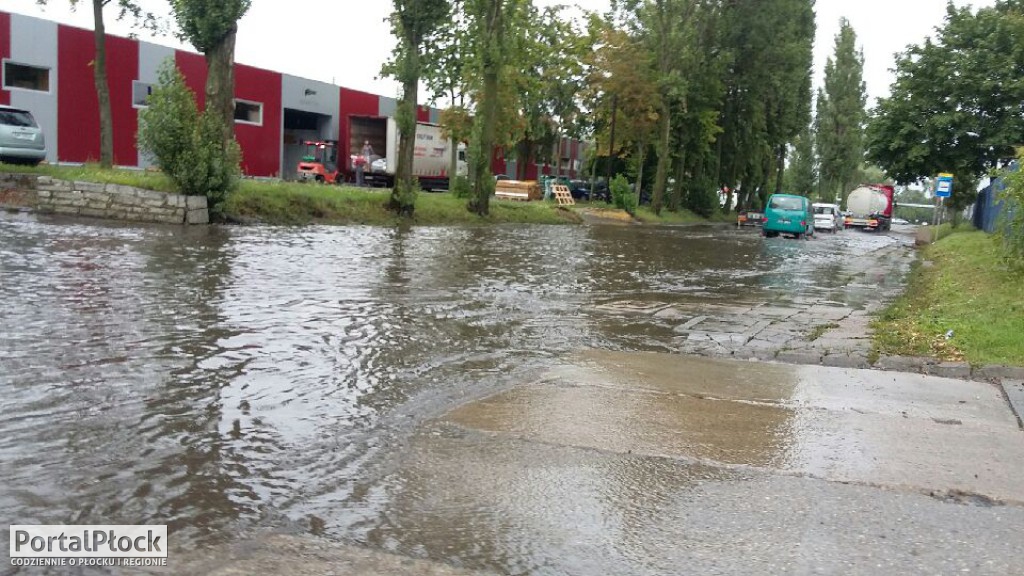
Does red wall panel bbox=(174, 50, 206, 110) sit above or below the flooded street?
above

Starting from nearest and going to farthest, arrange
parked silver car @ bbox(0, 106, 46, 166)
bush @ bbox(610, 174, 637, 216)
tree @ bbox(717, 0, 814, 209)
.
Answer: 1. parked silver car @ bbox(0, 106, 46, 166)
2. bush @ bbox(610, 174, 637, 216)
3. tree @ bbox(717, 0, 814, 209)

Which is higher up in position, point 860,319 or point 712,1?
point 712,1

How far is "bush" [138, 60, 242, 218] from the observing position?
20.5 metres

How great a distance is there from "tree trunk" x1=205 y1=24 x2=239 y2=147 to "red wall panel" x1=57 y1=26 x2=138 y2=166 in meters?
13.5

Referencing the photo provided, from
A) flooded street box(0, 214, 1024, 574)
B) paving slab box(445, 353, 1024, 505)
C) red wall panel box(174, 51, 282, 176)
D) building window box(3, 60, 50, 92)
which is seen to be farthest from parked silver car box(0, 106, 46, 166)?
paving slab box(445, 353, 1024, 505)

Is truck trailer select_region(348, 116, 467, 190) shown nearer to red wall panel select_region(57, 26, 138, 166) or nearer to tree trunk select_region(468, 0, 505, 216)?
tree trunk select_region(468, 0, 505, 216)

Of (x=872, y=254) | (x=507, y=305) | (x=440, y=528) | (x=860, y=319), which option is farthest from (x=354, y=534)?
(x=872, y=254)

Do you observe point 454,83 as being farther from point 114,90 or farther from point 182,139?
point 182,139

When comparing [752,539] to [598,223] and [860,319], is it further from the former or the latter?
[598,223]

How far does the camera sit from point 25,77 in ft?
109

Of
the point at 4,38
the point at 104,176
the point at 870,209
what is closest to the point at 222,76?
the point at 104,176

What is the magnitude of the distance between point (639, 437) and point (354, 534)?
2.15 metres

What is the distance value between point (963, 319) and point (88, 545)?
9.25 metres

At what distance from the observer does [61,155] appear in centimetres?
3434
